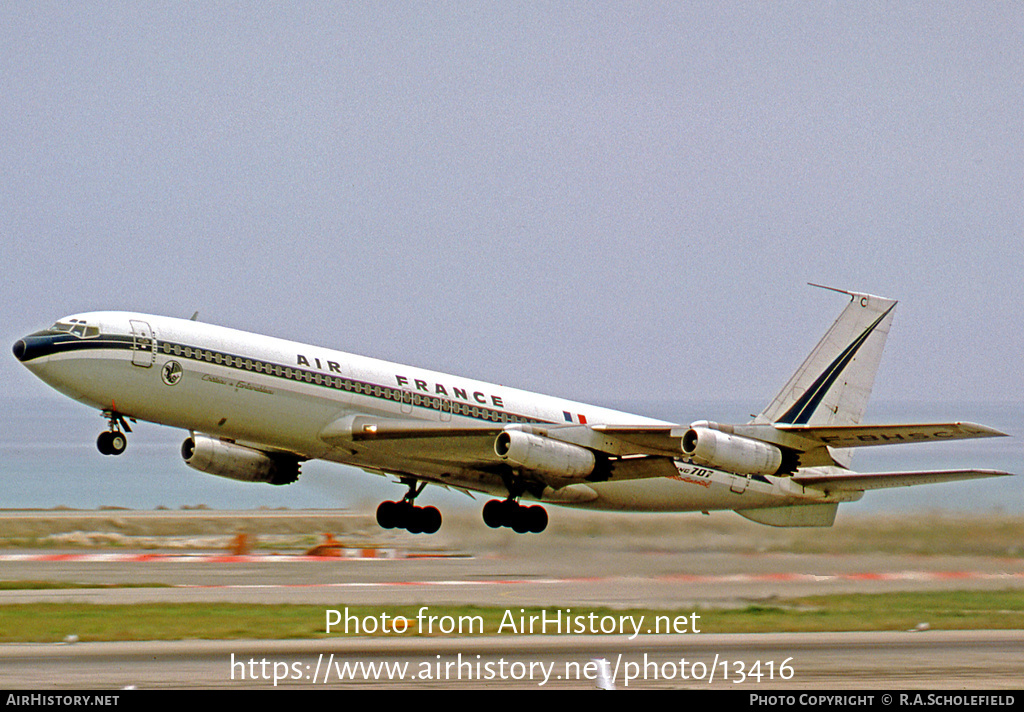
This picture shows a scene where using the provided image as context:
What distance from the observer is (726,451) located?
3256 centimetres

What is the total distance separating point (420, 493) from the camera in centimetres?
3812

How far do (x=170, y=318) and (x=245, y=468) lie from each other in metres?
6.27

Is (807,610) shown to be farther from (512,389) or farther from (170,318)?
(170,318)

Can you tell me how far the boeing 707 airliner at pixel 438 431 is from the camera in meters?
30.8

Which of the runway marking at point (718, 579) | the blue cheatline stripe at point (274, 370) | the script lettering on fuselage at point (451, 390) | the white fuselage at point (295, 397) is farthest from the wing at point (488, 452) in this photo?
the runway marking at point (718, 579)

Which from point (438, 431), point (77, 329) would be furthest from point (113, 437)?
point (438, 431)

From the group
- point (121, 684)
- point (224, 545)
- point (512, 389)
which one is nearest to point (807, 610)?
point (512, 389)

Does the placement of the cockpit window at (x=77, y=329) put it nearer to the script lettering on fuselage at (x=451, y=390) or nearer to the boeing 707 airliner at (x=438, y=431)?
the boeing 707 airliner at (x=438, y=431)

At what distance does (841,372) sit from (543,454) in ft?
40.9

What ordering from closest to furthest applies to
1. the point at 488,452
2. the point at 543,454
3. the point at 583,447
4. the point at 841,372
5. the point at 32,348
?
1. the point at 32,348
2. the point at 543,454
3. the point at 488,452
4. the point at 583,447
5. the point at 841,372

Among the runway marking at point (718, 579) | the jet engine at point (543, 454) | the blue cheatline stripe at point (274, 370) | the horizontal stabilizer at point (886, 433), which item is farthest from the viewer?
the jet engine at point (543, 454)

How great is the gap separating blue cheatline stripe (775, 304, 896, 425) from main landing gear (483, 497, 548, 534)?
9.26 meters

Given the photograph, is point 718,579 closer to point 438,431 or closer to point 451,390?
point 438,431

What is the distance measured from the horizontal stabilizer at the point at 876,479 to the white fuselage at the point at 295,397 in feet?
1.11
